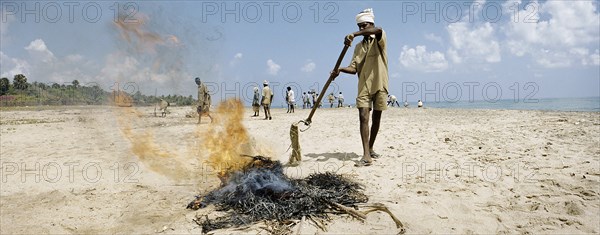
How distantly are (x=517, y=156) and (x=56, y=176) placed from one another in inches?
301

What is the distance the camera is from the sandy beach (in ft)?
11.1

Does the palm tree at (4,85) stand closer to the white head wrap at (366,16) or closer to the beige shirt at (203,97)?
the beige shirt at (203,97)

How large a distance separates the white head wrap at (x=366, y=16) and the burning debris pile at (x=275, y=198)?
7.77ft

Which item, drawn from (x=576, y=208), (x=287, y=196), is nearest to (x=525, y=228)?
(x=576, y=208)

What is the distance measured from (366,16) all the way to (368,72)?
82 centimetres

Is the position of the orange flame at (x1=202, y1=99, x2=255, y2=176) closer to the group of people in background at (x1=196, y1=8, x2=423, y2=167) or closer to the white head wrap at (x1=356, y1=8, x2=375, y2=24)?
the group of people in background at (x1=196, y1=8, x2=423, y2=167)

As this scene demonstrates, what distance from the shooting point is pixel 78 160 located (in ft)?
22.3

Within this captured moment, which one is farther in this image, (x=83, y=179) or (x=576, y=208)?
(x=83, y=179)

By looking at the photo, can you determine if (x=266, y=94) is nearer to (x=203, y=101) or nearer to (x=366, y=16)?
(x=203, y=101)

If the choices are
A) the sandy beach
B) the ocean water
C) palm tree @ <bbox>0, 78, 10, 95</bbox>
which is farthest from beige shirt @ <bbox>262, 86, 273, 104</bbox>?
palm tree @ <bbox>0, 78, 10, 95</bbox>

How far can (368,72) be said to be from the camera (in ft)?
17.3

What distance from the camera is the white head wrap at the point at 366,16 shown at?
514cm

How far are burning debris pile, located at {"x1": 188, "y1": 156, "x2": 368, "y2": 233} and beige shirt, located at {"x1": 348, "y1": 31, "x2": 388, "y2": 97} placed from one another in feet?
5.32

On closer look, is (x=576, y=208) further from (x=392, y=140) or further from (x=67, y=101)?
(x=67, y=101)
